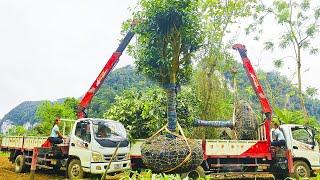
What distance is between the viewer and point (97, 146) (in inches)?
418

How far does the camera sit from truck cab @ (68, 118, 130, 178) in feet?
34.6

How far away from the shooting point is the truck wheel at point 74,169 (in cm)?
1093

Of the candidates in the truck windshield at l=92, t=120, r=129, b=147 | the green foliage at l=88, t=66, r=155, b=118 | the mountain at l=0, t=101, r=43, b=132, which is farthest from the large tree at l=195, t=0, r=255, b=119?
the mountain at l=0, t=101, r=43, b=132

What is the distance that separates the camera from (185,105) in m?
13.5

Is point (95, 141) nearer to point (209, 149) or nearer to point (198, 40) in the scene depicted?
point (209, 149)

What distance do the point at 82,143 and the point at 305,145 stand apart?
283 inches

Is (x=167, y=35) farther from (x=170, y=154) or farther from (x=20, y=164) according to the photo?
(x=20, y=164)

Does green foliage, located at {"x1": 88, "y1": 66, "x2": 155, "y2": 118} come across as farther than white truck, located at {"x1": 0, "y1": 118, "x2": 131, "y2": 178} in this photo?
Yes

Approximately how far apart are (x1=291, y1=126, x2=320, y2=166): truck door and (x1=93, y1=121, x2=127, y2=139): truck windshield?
5599 mm

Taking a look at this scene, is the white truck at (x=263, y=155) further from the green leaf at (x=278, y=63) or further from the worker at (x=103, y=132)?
the green leaf at (x=278, y=63)

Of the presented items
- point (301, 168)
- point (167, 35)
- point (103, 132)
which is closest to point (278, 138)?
point (301, 168)

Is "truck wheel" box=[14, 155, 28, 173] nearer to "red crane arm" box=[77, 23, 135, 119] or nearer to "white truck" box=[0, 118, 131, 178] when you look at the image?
"white truck" box=[0, 118, 131, 178]

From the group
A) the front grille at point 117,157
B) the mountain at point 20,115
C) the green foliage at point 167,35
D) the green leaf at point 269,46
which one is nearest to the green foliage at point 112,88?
the green leaf at point 269,46

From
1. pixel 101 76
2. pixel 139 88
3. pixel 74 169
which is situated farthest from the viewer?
pixel 139 88
